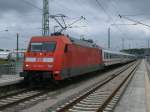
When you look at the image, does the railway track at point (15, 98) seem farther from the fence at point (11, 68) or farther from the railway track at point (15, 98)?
the fence at point (11, 68)

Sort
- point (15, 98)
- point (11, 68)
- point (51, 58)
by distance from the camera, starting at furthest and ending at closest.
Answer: point (11, 68) → point (51, 58) → point (15, 98)

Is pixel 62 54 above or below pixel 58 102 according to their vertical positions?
above

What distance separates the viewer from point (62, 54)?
21672mm

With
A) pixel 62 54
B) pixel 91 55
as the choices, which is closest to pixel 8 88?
pixel 62 54

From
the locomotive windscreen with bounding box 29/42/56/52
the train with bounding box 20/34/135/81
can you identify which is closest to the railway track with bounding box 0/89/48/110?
A: the train with bounding box 20/34/135/81

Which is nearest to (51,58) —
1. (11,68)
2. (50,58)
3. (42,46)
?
(50,58)

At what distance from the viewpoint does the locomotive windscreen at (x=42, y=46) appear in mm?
22188

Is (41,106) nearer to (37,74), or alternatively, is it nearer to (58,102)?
(58,102)

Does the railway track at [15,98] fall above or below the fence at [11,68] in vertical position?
below

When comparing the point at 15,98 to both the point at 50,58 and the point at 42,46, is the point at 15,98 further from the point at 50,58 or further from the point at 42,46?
the point at 42,46

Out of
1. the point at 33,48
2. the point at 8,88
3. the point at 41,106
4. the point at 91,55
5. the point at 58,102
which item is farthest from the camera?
the point at 91,55

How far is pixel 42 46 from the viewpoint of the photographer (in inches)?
887

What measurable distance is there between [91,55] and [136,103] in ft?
52.0

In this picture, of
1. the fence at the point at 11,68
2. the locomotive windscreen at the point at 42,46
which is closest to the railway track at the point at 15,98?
the locomotive windscreen at the point at 42,46
